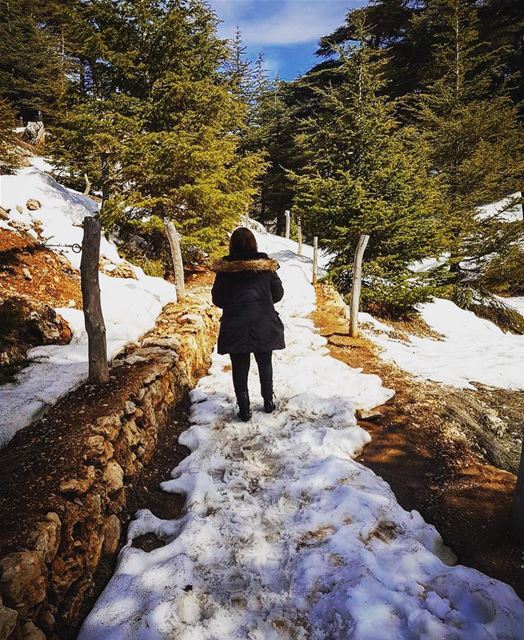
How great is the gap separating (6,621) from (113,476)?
1.19m

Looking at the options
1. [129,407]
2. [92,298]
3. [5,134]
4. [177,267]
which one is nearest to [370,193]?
[177,267]

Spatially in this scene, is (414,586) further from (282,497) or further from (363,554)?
(282,497)

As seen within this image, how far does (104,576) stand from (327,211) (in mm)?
9717

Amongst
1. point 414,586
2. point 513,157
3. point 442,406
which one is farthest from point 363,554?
point 513,157

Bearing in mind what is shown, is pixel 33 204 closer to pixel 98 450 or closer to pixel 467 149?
pixel 98 450

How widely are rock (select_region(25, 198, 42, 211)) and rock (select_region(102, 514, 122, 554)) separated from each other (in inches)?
353

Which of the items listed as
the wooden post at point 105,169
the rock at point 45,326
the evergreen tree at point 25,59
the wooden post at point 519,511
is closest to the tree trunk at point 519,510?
the wooden post at point 519,511

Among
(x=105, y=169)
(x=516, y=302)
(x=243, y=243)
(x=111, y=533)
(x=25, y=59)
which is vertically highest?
(x=25, y=59)

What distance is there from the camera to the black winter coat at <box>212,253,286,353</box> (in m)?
3.46

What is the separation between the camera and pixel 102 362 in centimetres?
357

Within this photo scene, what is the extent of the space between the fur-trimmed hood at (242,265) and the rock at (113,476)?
6.34 feet

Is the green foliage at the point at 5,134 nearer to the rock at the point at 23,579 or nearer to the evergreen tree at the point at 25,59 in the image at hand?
the rock at the point at 23,579

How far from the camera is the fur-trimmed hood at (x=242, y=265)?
341 centimetres

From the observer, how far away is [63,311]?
5.70 meters
